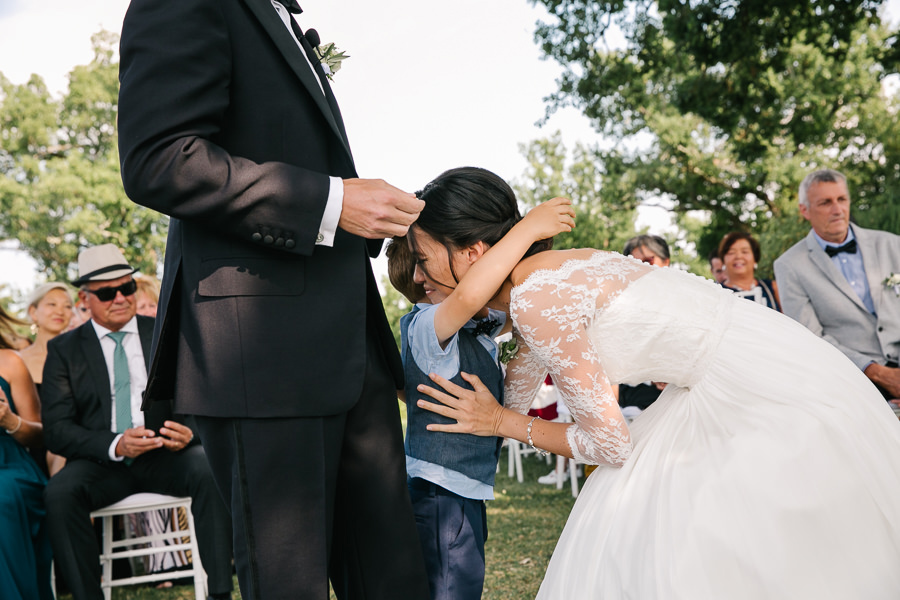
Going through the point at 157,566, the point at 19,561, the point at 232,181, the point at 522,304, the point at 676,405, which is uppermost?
the point at 232,181

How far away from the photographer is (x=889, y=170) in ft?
45.8

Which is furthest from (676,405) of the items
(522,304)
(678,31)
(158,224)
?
(158,224)

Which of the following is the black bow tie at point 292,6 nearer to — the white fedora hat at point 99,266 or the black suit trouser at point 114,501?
the black suit trouser at point 114,501

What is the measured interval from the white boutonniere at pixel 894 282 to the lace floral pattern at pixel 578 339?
3916 millimetres

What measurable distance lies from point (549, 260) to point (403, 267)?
0.69 metres

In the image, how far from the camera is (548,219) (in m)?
2.42

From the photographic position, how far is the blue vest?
8.35 ft

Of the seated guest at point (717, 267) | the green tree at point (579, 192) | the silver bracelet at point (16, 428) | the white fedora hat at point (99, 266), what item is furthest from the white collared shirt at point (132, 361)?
the green tree at point (579, 192)

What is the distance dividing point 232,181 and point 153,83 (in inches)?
10.6

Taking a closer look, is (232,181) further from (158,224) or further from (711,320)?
(158,224)

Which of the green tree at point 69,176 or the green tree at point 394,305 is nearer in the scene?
the green tree at point 394,305

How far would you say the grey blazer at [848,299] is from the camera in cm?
547

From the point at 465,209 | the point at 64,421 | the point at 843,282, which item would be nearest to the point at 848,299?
the point at 843,282

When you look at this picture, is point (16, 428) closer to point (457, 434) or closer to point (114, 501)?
point (114, 501)
